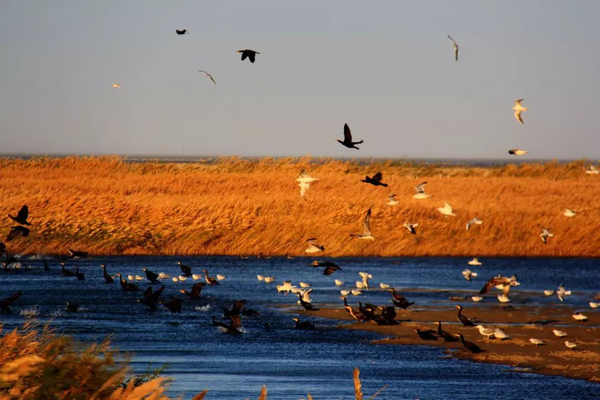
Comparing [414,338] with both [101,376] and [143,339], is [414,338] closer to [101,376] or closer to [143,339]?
[143,339]

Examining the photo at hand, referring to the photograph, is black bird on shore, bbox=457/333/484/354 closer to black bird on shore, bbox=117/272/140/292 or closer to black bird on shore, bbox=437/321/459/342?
black bird on shore, bbox=437/321/459/342

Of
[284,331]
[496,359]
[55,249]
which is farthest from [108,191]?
[496,359]

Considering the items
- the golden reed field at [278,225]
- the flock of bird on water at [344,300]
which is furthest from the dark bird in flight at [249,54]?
the golden reed field at [278,225]

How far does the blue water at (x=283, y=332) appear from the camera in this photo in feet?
52.9

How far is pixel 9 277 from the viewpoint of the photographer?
31969 mm

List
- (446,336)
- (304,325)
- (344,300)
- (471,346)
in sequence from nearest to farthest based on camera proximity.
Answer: (471,346), (446,336), (304,325), (344,300)

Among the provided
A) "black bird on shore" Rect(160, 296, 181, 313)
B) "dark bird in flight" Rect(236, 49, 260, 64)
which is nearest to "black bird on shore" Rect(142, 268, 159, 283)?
"black bird on shore" Rect(160, 296, 181, 313)

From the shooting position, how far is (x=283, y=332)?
2203 cm

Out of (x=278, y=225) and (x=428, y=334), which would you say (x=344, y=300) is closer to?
Answer: (x=428, y=334)

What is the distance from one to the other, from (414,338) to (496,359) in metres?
2.89

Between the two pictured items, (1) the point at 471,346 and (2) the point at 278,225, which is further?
(2) the point at 278,225

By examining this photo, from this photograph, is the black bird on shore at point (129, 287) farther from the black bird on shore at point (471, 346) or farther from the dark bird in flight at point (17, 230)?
the black bird on shore at point (471, 346)

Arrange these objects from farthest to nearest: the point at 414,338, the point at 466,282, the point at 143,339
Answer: the point at 466,282 < the point at 414,338 < the point at 143,339

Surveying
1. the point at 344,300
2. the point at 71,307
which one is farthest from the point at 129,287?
the point at 344,300
